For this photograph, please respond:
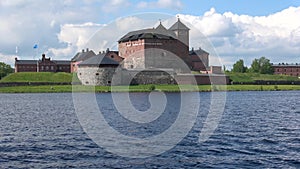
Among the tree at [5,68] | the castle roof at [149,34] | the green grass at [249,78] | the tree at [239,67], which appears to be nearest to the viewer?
the castle roof at [149,34]

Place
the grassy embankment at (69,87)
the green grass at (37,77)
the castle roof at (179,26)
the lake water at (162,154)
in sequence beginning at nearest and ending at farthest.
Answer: the lake water at (162,154), the grassy embankment at (69,87), the green grass at (37,77), the castle roof at (179,26)

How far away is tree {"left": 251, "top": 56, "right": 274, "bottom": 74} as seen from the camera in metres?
114

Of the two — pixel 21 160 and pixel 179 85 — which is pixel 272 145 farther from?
pixel 179 85

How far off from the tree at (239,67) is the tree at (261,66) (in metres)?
2.45

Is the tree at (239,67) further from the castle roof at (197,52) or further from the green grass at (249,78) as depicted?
the green grass at (249,78)

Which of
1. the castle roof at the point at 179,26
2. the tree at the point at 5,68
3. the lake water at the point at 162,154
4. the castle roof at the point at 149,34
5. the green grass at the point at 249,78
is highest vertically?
the castle roof at the point at 179,26

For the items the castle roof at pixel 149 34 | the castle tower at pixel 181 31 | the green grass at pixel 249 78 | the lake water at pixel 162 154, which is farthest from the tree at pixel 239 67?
the lake water at pixel 162 154

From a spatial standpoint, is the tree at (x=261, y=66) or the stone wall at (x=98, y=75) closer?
the stone wall at (x=98, y=75)

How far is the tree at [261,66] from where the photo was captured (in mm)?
113769

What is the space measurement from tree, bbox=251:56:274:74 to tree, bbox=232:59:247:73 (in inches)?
96.6

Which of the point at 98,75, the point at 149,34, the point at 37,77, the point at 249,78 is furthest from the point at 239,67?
the point at 37,77

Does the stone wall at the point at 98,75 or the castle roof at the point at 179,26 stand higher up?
the castle roof at the point at 179,26

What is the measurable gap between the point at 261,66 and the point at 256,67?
245 centimetres

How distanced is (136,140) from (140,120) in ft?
23.5
